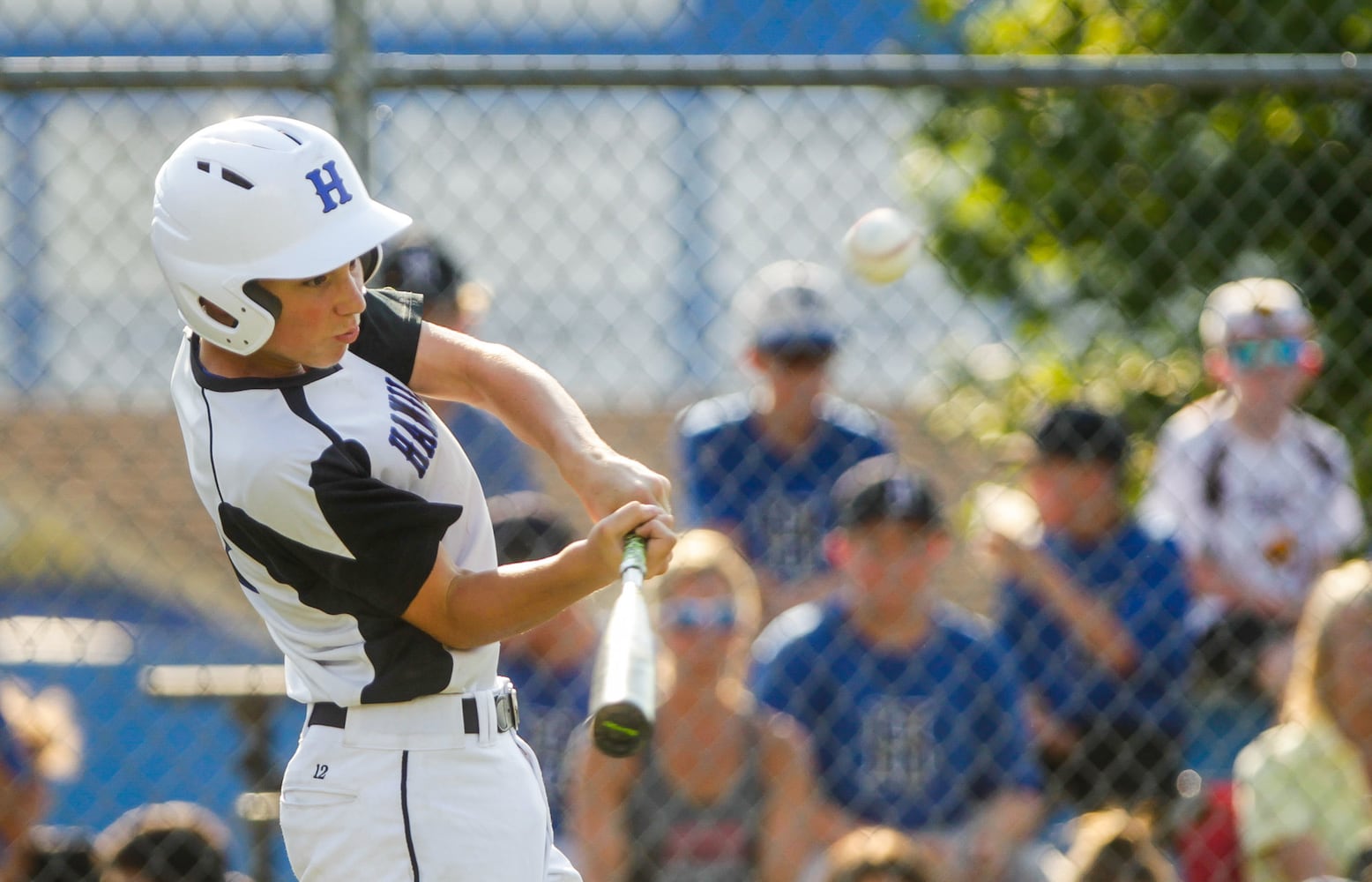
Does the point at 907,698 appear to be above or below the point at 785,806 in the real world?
above

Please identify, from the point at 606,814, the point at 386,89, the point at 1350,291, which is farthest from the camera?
the point at 1350,291

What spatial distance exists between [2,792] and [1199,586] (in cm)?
338

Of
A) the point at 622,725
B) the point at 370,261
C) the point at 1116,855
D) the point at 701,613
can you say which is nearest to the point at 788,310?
the point at 701,613

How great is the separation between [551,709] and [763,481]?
899 mm

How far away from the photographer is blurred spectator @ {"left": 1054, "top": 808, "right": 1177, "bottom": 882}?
3.72 metres

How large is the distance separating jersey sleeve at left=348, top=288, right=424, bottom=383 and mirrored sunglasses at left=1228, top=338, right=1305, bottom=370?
2767mm

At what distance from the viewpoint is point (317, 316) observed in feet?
6.95

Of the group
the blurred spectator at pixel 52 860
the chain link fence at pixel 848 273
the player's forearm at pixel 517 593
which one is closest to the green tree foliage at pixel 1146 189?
the chain link fence at pixel 848 273

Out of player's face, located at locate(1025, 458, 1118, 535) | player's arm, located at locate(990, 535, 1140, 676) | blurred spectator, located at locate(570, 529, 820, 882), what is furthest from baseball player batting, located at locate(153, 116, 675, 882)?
player's face, located at locate(1025, 458, 1118, 535)

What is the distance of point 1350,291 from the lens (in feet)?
13.5

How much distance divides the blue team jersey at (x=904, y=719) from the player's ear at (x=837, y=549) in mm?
174

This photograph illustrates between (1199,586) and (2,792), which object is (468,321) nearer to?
(2,792)

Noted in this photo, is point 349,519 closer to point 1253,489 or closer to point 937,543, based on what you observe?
point 937,543

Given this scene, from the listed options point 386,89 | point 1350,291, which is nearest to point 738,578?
point 386,89
